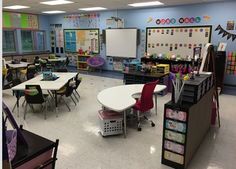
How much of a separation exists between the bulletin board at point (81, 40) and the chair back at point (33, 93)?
5507 mm

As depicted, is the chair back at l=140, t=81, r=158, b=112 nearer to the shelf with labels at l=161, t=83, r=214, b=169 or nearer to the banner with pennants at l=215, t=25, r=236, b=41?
the shelf with labels at l=161, t=83, r=214, b=169

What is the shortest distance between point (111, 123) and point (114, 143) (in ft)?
1.10

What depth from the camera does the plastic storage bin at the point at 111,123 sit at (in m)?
3.40

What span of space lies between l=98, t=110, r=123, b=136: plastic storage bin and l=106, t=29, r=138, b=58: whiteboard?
16.8 ft

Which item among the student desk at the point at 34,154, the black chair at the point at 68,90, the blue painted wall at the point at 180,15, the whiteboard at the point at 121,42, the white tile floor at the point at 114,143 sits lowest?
the white tile floor at the point at 114,143

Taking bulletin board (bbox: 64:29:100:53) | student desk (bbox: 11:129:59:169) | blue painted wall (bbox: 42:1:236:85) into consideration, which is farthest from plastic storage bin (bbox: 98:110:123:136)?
bulletin board (bbox: 64:29:100:53)

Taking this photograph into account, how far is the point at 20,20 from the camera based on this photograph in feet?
30.3

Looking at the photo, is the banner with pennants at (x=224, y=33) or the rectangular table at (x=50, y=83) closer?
the rectangular table at (x=50, y=83)

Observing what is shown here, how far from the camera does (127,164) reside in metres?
2.74

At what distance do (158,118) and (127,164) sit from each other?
1.74 m

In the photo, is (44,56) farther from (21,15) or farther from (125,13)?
(125,13)

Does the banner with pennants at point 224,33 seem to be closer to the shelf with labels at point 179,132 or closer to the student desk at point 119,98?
the student desk at point 119,98

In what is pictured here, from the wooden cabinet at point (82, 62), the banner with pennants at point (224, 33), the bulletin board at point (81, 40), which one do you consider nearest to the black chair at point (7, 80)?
the wooden cabinet at point (82, 62)

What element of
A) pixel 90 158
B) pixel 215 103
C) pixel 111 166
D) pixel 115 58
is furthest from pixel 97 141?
pixel 115 58
